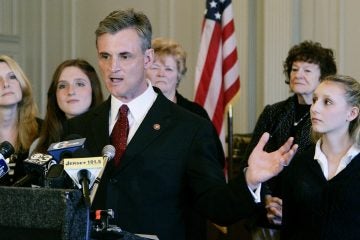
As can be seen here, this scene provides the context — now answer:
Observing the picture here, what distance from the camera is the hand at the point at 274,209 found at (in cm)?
347

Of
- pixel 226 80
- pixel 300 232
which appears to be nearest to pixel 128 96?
pixel 300 232

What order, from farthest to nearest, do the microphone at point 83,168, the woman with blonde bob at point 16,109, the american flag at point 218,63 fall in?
the american flag at point 218,63, the woman with blonde bob at point 16,109, the microphone at point 83,168

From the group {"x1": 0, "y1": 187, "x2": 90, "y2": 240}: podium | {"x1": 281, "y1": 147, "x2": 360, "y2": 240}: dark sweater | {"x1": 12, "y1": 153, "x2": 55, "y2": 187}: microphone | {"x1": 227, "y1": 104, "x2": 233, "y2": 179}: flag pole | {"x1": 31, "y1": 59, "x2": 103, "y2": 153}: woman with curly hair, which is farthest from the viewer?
{"x1": 227, "y1": 104, "x2": 233, "y2": 179}: flag pole

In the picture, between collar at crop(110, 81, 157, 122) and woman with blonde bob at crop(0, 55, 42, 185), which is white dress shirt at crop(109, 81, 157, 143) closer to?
collar at crop(110, 81, 157, 122)

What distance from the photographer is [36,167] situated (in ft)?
5.61

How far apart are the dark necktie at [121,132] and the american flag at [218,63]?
271cm

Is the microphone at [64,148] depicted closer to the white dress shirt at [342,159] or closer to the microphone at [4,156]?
the microphone at [4,156]

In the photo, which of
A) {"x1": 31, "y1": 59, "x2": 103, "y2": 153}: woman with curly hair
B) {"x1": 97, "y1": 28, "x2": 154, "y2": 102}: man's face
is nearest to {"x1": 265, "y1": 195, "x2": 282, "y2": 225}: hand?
{"x1": 31, "y1": 59, "x2": 103, "y2": 153}: woman with curly hair

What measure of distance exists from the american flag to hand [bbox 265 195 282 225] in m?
1.50

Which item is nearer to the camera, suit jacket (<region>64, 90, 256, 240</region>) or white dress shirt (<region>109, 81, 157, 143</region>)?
suit jacket (<region>64, 90, 256, 240</region>)

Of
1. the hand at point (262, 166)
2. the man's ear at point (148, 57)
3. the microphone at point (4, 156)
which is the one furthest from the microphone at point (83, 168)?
the man's ear at point (148, 57)

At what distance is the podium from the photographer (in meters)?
1.42

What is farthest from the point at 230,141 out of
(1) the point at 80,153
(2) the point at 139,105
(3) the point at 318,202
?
(1) the point at 80,153

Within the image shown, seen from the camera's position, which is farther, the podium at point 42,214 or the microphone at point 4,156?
the microphone at point 4,156
